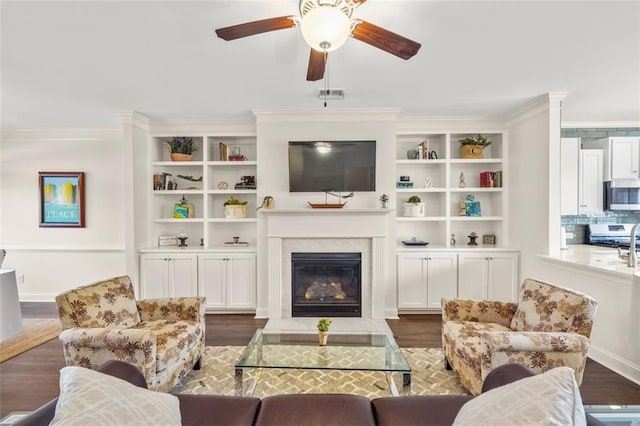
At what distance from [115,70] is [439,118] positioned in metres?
3.69

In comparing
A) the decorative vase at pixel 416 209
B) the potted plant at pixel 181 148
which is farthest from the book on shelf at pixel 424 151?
the potted plant at pixel 181 148

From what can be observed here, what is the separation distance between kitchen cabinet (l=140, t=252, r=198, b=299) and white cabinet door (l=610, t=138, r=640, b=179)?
19.0ft

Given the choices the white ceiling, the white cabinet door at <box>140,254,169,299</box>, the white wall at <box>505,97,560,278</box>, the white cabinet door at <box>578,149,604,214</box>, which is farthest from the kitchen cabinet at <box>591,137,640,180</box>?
the white cabinet door at <box>140,254,169,299</box>

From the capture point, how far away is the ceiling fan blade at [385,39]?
5.26 feet

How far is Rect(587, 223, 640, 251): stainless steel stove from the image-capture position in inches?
172

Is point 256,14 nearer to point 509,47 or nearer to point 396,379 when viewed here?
point 509,47

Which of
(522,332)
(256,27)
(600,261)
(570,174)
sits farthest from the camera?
(570,174)

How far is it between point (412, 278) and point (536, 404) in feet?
10.5

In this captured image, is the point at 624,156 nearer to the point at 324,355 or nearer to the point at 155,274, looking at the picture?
the point at 324,355

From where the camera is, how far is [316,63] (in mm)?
1938

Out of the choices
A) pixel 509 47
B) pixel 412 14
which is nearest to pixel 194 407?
pixel 412 14

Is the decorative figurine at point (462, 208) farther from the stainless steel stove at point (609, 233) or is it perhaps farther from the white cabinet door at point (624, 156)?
the white cabinet door at point (624, 156)

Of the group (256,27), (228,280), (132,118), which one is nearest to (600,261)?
(256,27)

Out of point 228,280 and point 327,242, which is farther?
point 228,280
